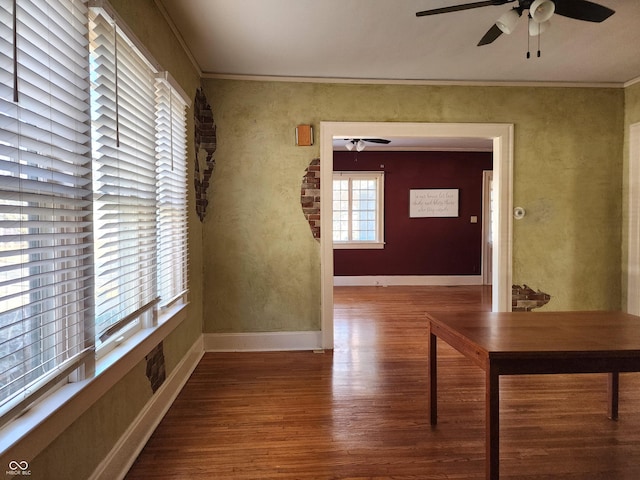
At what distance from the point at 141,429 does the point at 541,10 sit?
302 cm

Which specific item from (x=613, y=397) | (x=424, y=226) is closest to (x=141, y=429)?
(x=613, y=397)

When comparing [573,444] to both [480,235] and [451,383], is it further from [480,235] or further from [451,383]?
[480,235]

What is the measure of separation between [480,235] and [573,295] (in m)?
3.60

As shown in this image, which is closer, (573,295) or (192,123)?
(192,123)

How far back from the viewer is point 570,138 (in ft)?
12.5

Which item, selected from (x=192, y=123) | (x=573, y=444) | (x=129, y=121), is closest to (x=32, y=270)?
(x=129, y=121)

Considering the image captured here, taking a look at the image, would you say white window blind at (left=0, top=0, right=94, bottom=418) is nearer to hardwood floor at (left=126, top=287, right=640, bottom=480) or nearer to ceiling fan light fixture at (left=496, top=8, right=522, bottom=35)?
hardwood floor at (left=126, top=287, right=640, bottom=480)

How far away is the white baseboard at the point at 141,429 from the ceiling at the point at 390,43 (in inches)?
96.1

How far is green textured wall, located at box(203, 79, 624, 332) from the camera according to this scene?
3.62 meters

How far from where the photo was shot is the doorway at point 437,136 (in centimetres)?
367

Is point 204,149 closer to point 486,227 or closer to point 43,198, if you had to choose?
point 43,198

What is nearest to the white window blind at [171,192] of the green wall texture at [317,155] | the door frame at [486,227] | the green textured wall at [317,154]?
→ the green wall texture at [317,155]

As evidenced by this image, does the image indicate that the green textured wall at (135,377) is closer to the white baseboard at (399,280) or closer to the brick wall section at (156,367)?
the brick wall section at (156,367)

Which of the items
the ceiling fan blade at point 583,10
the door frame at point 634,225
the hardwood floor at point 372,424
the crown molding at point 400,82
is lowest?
the hardwood floor at point 372,424
